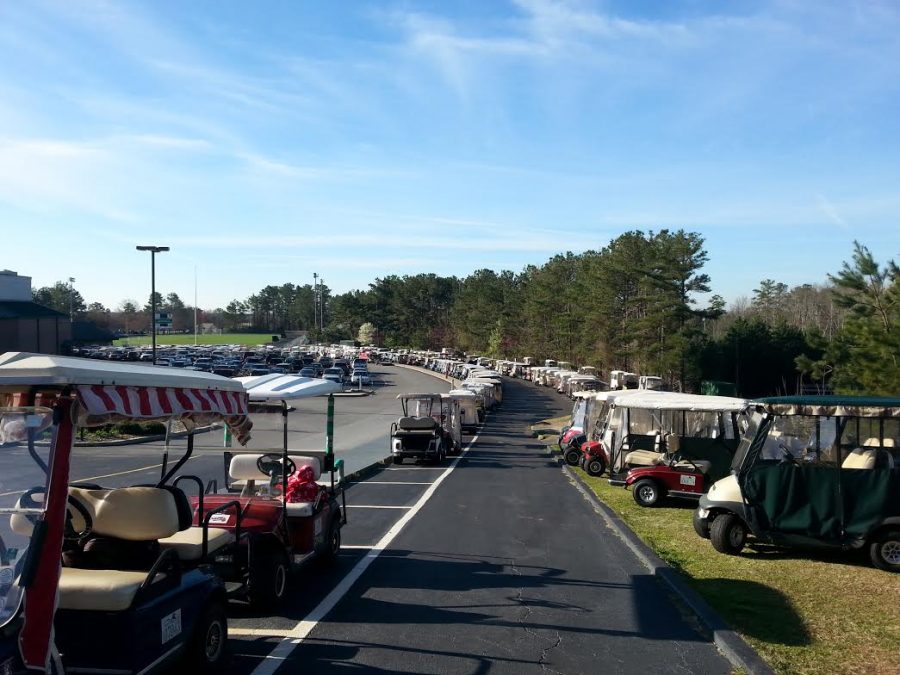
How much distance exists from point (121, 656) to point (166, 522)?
3.93 feet

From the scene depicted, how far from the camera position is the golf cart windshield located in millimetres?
4527

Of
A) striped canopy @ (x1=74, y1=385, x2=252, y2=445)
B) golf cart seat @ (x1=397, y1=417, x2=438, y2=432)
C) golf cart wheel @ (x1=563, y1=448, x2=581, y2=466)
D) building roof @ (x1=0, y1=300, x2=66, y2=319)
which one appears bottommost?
golf cart wheel @ (x1=563, y1=448, x2=581, y2=466)

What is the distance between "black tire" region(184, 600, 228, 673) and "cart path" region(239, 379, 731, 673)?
31 centimetres

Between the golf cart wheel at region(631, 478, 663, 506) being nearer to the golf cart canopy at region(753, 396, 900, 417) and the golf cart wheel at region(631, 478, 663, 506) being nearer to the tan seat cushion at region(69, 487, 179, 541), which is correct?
the golf cart canopy at region(753, 396, 900, 417)

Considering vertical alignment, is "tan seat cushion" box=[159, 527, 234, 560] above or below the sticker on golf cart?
above

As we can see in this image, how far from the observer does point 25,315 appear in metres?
60.6

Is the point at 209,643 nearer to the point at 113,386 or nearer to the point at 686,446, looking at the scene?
the point at 113,386

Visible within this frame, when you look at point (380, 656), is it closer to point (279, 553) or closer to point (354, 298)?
point (279, 553)

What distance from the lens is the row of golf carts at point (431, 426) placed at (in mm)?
25172

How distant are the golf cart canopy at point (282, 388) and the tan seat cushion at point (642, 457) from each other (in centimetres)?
1032

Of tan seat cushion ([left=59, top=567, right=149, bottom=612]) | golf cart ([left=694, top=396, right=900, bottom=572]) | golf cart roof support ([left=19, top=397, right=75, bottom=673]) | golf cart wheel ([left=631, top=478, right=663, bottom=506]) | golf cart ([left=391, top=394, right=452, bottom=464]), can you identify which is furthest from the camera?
golf cart ([left=391, top=394, right=452, bottom=464])

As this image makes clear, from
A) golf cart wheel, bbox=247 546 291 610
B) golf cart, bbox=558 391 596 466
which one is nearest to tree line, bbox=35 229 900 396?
golf cart, bbox=558 391 596 466

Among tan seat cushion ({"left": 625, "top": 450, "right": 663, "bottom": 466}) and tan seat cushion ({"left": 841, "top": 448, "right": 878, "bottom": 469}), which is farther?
tan seat cushion ({"left": 625, "top": 450, "right": 663, "bottom": 466})

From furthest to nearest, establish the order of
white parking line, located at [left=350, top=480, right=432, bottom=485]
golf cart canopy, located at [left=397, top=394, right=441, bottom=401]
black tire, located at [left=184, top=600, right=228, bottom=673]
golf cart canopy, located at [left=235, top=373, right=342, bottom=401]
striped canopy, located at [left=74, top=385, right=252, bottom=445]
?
golf cart canopy, located at [left=397, top=394, right=441, bottom=401] < white parking line, located at [left=350, top=480, right=432, bottom=485] < golf cart canopy, located at [left=235, top=373, right=342, bottom=401] < black tire, located at [left=184, top=600, right=228, bottom=673] < striped canopy, located at [left=74, top=385, right=252, bottom=445]
